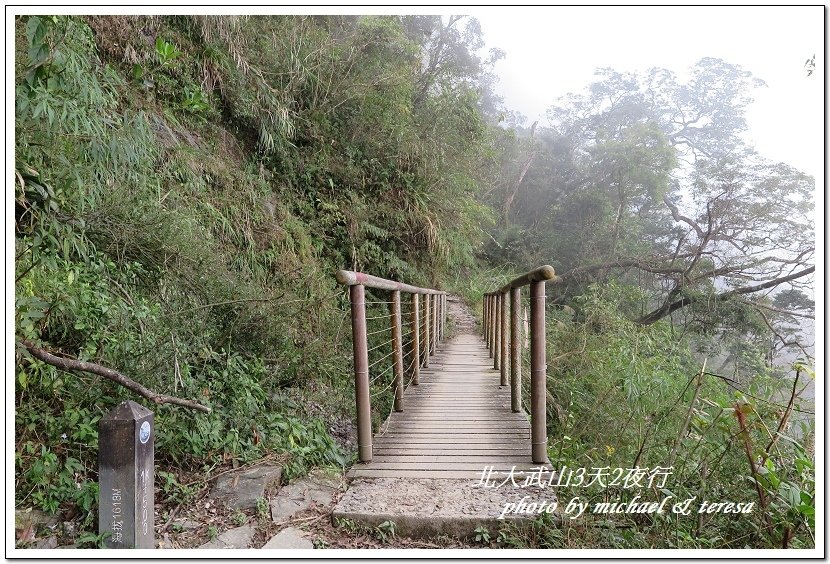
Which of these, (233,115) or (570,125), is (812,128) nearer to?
(233,115)

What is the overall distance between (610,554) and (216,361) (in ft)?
7.73

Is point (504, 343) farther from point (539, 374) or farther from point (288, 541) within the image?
point (288, 541)

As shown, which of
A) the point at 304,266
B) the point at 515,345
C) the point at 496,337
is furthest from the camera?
the point at 496,337

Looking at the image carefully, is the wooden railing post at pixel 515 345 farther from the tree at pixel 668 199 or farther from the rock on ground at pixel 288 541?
the tree at pixel 668 199

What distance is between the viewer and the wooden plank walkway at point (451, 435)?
242 centimetres

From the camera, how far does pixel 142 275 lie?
2910 millimetres

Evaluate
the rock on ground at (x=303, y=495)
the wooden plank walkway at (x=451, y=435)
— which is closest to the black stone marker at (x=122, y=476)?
the rock on ground at (x=303, y=495)

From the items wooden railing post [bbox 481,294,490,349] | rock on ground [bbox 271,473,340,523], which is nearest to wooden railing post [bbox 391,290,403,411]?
rock on ground [bbox 271,473,340,523]

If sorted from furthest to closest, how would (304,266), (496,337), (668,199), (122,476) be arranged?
(668,199) → (496,337) → (304,266) → (122,476)

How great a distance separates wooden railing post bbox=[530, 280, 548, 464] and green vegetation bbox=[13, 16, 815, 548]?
31 cm

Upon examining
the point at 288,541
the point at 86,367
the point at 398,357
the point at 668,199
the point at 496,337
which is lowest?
the point at 288,541

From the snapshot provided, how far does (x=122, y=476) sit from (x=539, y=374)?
1.74 metres

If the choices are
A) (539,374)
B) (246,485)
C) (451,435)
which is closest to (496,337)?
(451,435)

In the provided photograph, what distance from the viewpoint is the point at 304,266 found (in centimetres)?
467
